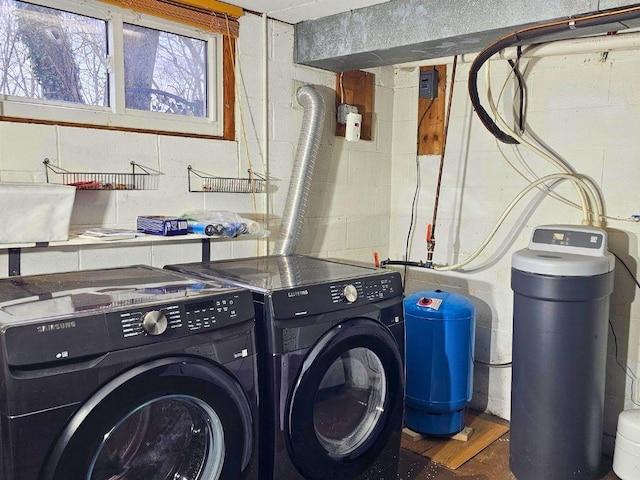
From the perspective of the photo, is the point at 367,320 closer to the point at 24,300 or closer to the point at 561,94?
the point at 24,300

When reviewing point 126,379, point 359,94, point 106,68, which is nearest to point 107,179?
point 106,68

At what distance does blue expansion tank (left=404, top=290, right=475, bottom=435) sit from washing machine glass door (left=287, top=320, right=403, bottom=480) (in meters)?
0.60

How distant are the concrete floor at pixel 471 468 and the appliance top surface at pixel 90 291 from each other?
1.38 meters

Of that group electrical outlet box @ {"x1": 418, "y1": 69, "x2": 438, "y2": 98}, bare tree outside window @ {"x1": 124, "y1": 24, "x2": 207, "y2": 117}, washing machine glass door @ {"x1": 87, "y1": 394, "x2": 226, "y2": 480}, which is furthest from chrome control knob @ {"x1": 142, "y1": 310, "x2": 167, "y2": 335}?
electrical outlet box @ {"x1": 418, "y1": 69, "x2": 438, "y2": 98}

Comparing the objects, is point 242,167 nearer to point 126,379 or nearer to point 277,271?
point 277,271

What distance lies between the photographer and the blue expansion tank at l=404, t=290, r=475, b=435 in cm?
279

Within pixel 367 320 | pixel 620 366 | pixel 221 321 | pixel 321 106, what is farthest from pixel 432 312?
pixel 221 321

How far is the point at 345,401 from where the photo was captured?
7.00ft

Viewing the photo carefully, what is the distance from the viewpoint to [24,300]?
157 cm

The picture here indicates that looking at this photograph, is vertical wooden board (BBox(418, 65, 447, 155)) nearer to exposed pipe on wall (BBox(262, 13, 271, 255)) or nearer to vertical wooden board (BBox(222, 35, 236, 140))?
exposed pipe on wall (BBox(262, 13, 271, 255))

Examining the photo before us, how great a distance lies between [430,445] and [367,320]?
1.12 meters

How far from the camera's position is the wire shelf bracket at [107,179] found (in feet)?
6.93

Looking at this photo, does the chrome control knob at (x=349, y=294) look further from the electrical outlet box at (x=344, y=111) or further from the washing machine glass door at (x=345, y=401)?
the electrical outlet box at (x=344, y=111)

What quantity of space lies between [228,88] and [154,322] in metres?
1.48
